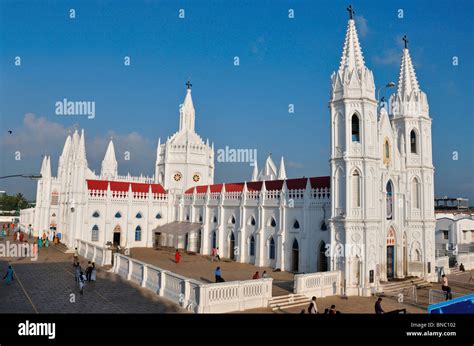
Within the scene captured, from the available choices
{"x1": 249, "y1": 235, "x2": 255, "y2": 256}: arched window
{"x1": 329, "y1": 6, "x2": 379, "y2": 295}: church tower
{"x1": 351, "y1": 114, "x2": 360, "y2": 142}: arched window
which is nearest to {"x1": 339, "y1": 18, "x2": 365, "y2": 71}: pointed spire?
{"x1": 329, "y1": 6, "x2": 379, "y2": 295}: church tower

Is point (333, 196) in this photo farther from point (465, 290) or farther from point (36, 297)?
point (36, 297)

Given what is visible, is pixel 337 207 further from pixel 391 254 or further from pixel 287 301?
pixel 287 301

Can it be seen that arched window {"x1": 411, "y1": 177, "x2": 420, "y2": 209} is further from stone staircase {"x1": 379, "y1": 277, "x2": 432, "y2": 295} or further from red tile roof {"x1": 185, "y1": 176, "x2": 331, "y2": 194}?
red tile roof {"x1": 185, "y1": 176, "x2": 331, "y2": 194}

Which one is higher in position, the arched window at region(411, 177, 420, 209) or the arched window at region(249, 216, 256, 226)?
the arched window at region(411, 177, 420, 209)

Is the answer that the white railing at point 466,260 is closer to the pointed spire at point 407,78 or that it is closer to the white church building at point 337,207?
the white church building at point 337,207

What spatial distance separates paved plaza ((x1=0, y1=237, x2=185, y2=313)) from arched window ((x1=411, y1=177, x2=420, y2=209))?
78.4 feet

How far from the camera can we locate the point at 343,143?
2873 cm

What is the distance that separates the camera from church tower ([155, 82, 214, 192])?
57.5m

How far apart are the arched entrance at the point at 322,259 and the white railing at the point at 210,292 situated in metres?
11.2

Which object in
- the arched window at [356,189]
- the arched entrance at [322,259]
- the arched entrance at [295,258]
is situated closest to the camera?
the arched window at [356,189]

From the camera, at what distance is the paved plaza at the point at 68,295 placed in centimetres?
1927

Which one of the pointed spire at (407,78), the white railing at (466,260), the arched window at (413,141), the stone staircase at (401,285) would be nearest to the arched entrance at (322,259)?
the stone staircase at (401,285)

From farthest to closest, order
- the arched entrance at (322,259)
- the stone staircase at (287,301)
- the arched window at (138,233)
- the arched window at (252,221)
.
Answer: the arched window at (138,233)
the arched window at (252,221)
the arched entrance at (322,259)
the stone staircase at (287,301)
